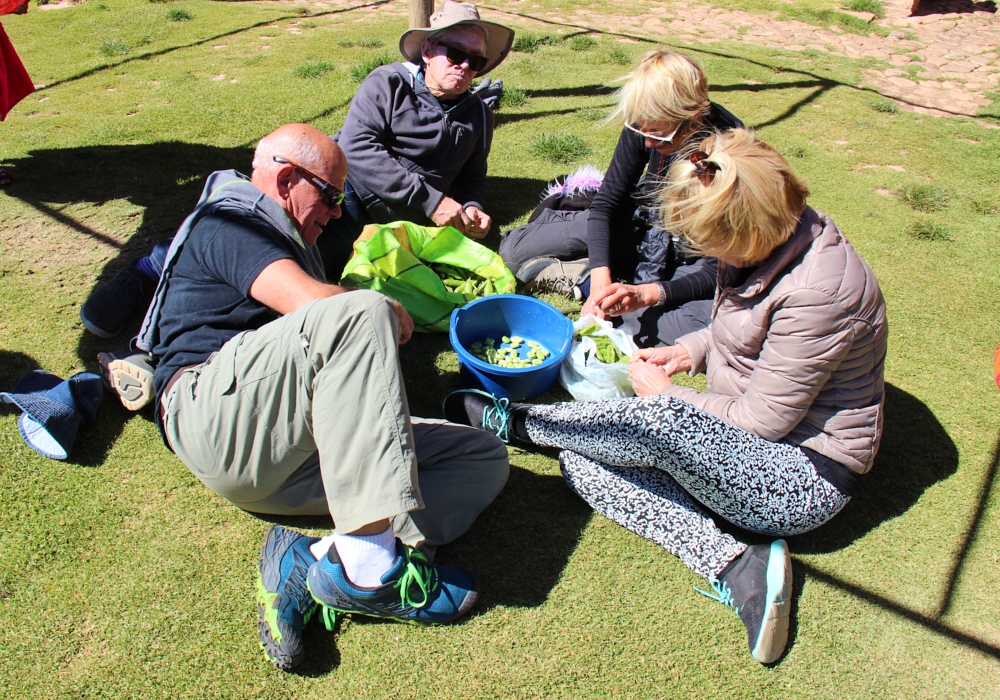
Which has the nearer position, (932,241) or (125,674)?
(125,674)

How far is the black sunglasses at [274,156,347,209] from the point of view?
2.12m

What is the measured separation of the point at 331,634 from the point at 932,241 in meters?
4.18

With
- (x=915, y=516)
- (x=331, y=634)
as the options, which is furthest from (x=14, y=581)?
(x=915, y=516)

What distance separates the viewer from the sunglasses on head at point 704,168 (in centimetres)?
189

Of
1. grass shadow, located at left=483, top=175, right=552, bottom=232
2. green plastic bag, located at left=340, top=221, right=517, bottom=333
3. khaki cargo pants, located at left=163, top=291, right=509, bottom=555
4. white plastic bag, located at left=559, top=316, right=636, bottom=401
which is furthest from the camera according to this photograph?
grass shadow, located at left=483, top=175, right=552, bottom=232

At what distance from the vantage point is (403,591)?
1.90 m

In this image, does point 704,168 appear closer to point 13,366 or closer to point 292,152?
point 292,152

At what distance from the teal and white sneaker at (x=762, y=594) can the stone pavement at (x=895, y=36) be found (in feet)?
18.8

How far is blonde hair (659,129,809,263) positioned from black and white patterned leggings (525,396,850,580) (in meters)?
0.52

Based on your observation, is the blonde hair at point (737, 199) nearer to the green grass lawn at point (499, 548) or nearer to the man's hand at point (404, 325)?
the man's hand at point (404, 325)

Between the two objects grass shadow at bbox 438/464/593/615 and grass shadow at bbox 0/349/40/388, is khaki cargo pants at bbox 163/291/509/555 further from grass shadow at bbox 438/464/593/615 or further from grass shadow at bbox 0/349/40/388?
grass shadow at bbox 0/349/40/388

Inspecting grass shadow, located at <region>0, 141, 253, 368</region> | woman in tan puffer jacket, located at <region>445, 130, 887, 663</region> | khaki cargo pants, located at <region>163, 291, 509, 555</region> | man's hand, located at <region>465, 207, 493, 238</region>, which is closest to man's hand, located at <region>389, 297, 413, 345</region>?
khaki cargo pants, located at <region>163, 291, 509, 555</region>

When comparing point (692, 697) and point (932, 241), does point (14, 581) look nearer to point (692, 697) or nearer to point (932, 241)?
point (692, 697)

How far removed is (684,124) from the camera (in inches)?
109
